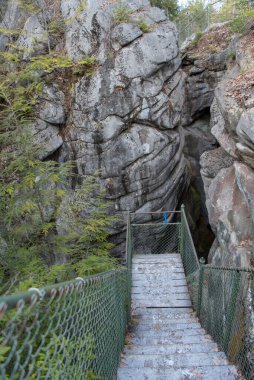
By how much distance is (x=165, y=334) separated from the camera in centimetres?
498

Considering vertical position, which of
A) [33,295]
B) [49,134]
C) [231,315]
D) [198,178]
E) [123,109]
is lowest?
[198,178]

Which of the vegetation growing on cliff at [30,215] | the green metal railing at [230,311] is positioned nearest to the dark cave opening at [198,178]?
the vegetation growing on cliff at [30,215]

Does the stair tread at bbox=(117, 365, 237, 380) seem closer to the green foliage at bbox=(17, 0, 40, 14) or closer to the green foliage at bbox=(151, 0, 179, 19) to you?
the green foliage at bbox=(17, 0, 40, 14)

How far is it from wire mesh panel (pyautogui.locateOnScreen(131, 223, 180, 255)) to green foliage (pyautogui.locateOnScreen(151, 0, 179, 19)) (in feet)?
28.1

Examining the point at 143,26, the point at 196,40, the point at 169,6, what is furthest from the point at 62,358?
the point at 169,6

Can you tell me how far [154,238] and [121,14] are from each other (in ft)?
23.7

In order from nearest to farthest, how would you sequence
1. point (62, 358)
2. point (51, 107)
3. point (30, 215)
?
point (62, 358)
point (30, 215)
point (51, 107)

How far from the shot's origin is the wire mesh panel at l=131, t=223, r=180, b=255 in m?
9.80

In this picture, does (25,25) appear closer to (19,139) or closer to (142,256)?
(19,139)

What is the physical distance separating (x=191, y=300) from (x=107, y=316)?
434cm

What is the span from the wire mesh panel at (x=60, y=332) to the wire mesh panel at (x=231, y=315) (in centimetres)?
150

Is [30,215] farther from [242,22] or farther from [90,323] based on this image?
[242,22]

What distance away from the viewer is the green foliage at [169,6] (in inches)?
461

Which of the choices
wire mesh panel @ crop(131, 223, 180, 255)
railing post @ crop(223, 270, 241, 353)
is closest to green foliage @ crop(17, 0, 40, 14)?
wire mesh panel @ crop(131, 223, 180, 255)
